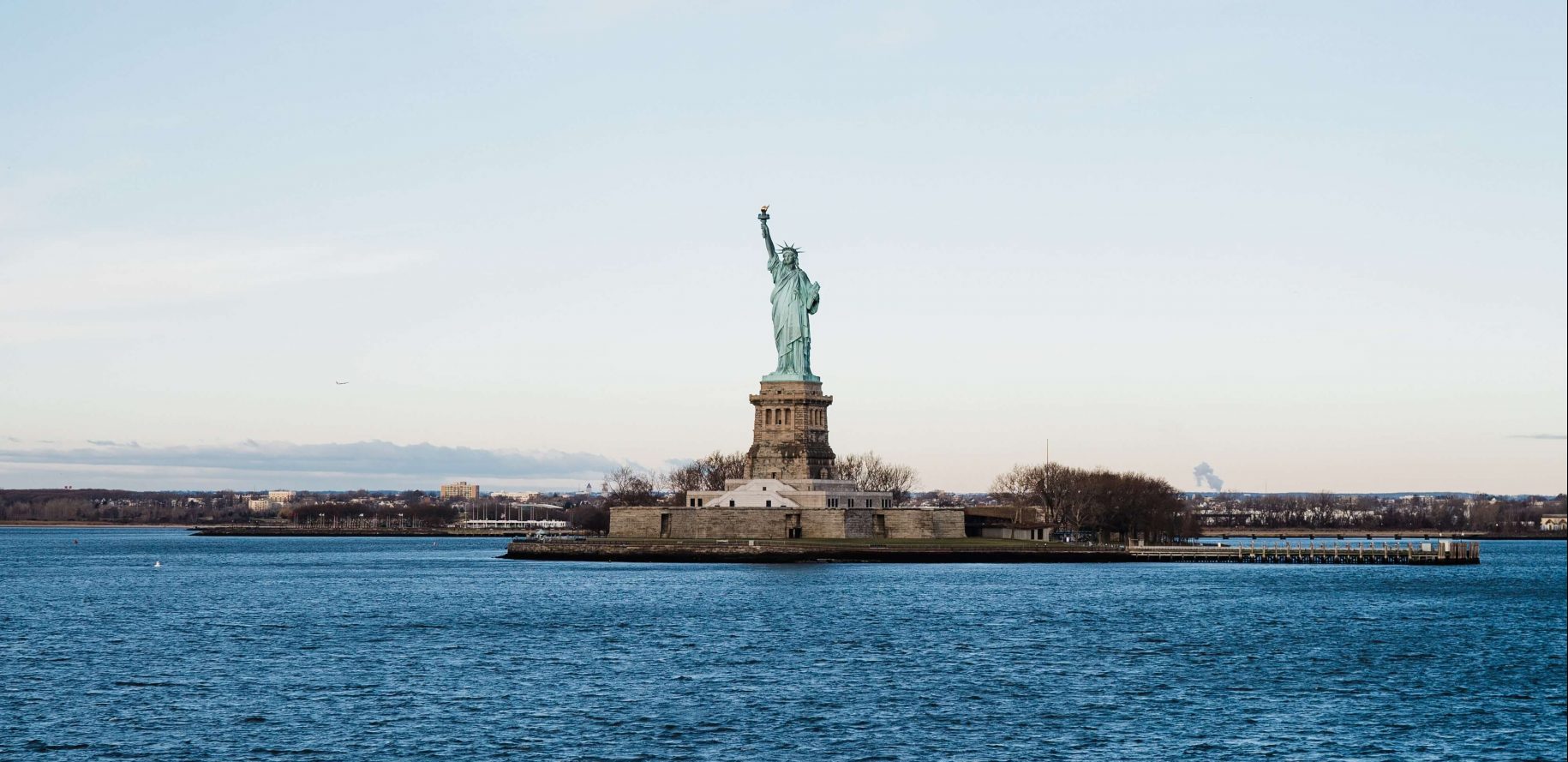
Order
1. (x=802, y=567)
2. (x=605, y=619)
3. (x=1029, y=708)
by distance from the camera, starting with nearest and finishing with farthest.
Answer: (x=1029, y=708) → (x=605, y=619) → (x=802, y=567)

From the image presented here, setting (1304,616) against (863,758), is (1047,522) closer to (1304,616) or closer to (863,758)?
(1304,616)

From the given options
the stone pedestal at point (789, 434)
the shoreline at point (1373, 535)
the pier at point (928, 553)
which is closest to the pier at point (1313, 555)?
the pier at point (928, 553)

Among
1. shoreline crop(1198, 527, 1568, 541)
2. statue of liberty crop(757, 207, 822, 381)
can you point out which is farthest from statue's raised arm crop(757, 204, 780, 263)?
shoreline crop(1198, 527, 1568, 541)

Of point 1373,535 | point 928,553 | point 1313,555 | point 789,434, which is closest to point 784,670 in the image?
point 928,553

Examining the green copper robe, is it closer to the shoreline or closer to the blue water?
the blue water

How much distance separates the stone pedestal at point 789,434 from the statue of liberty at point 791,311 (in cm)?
82

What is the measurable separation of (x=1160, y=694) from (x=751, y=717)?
30.8 ft

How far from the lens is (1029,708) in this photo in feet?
121

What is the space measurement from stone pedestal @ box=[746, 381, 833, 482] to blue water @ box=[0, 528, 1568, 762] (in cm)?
1943

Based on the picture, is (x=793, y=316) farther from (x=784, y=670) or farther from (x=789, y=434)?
(x=784, y=670)

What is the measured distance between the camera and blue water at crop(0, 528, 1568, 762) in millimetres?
33000

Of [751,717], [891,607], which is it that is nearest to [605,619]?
[891,607]

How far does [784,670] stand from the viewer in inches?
1695

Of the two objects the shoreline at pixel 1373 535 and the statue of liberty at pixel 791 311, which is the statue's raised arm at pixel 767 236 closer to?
the statue of liberty at pixel 791 311
